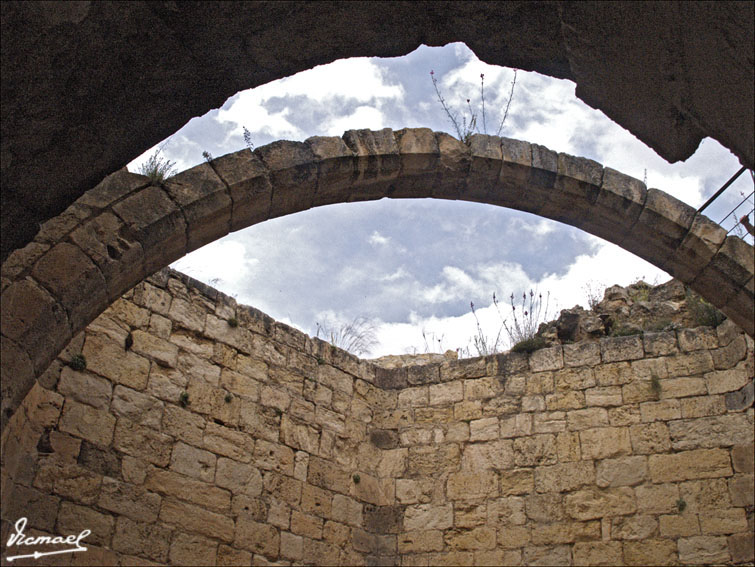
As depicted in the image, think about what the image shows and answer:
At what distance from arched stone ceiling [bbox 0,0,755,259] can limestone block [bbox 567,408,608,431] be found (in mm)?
4857

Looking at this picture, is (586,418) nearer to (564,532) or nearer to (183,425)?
(564,532)

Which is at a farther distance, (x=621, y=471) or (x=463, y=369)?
(x=463, y=369)

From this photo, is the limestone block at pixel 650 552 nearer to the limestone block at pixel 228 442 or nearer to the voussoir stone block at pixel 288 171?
the limestone block at pixel 228 442

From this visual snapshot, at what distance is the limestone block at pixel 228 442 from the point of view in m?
6.46

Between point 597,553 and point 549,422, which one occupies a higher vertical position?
point 549,422

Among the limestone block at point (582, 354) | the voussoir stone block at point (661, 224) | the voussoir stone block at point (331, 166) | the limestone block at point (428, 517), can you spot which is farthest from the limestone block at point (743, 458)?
the voussoir stone block at point (331, 166)

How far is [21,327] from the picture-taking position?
303 cm

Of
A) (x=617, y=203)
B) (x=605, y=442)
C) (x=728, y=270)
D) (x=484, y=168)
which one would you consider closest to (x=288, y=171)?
(x=484, y=168)

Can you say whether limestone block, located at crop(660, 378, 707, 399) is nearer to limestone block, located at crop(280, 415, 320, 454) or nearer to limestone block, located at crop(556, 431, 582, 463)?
limestone block, located at crop(556, 431, 582, 463)

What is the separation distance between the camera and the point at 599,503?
Result: 681cm

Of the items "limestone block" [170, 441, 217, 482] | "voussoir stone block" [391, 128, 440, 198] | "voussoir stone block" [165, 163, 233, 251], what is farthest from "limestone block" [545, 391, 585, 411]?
"voussoir stone block" [165, 163, 233, 251]

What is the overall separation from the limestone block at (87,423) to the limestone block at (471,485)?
348 cm

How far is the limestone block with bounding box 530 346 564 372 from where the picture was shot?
7657 mm

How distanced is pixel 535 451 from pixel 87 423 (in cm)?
427
